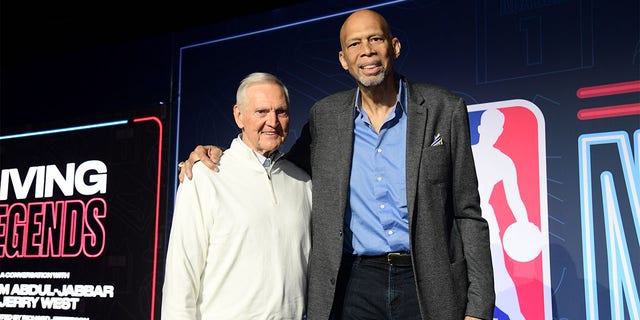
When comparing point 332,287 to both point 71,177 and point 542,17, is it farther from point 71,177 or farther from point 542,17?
point 71,177

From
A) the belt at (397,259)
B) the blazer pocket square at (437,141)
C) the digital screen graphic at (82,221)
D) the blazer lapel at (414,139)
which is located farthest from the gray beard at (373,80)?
the digital screen graphic at (82,221)

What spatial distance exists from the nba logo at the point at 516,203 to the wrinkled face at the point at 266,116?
5.26 feet

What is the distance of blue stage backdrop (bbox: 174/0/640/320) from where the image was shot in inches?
120

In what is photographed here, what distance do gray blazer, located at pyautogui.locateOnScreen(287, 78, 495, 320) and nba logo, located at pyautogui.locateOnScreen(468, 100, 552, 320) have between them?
4.74 ft

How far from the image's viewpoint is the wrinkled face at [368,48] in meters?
2.00

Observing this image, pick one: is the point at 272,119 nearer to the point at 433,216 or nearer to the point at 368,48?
the point at 368,48

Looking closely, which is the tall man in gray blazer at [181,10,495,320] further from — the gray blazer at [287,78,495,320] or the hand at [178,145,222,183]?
the hand at [178,145,222,183]

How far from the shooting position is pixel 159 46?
4.61m

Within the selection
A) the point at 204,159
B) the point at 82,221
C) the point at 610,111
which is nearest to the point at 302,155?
the point at 204,159

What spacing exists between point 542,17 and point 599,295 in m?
1.36

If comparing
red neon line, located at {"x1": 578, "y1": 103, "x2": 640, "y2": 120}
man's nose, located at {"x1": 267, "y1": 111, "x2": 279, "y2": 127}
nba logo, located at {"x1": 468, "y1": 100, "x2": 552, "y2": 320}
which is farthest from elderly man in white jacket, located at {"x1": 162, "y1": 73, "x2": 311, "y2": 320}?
red neon line, located at {"x1": 578, "y1": 103, "x2": 640, "y2": 120}

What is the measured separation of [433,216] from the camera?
186 cm

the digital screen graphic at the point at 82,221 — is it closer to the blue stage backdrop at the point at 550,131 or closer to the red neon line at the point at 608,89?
the blue stage backdrop at the point at 550,131

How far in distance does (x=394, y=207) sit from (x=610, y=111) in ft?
5.48
